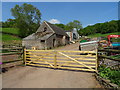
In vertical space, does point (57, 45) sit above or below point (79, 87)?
above

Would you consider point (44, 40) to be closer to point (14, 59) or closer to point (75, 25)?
point (14, 59)

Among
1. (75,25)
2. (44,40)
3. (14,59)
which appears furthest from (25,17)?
(75,25)

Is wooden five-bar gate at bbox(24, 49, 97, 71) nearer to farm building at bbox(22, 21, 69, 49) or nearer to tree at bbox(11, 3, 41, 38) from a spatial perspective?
farm building at bbox(22, 21, 69, 49)

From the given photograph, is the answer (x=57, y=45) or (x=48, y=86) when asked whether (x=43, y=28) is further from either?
(x=48, y=86)

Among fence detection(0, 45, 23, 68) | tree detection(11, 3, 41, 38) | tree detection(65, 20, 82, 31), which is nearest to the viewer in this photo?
fence detection(0, 45, 23, 68)

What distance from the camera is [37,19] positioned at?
4125 cm

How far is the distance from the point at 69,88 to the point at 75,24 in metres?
81.2

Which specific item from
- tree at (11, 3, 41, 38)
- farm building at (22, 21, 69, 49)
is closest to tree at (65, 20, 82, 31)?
tree at (11, 3, 41, 38)

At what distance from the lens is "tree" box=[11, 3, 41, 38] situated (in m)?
37.2

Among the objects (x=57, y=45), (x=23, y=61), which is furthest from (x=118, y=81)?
(x=57, y=45)

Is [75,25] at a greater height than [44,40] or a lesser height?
greater

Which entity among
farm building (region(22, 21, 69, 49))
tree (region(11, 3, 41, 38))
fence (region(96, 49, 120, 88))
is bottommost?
fence (region(96, 49, 120, 88))

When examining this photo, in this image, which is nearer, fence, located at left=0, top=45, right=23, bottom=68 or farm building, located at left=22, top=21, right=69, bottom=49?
fence, located at left=0, top=45, right=23, bottom=68

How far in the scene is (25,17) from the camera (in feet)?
122
